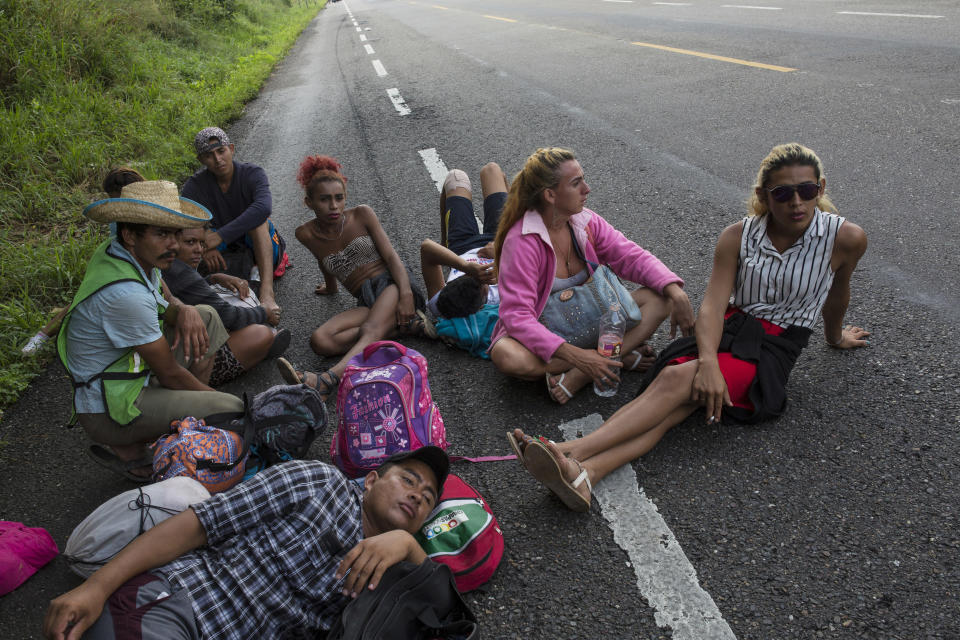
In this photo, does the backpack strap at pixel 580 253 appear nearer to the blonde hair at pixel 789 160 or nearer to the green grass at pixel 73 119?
the blonde hair at pixel 789 160

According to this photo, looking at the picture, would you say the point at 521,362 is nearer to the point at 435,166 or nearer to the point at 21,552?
the point at 21,552

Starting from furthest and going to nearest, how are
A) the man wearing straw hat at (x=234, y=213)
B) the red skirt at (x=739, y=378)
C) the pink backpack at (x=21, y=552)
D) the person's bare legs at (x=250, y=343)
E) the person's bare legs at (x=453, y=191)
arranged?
the man wearing straw hat at (x=234, y=213) → the person's bare legs at (x=453, y=191) → the person's bare legs at (x=250, y=343) → the red skirt at (x=739, y=378) → the pink backpack at (x=21, y=552)

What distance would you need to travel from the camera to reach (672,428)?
345cm

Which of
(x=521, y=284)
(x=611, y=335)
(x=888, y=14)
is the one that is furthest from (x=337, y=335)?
(x=888, y=14)

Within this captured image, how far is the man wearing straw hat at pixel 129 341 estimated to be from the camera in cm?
344

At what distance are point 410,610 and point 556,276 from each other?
2138mm

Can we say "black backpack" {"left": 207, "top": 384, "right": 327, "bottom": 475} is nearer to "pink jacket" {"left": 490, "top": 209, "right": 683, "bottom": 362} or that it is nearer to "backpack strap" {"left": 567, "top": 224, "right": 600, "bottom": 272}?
"pink jacket" {"left": 490, "top": 209, "right": 683, "bottom": 362}

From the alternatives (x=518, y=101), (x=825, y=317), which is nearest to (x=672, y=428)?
(x=825, y=317)

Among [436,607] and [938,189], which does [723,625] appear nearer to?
[436,607]

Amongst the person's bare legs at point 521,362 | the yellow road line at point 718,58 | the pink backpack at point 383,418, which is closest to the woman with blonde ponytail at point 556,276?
the person's bare legs at point 521,362

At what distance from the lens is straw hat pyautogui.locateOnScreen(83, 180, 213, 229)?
3.42 meters

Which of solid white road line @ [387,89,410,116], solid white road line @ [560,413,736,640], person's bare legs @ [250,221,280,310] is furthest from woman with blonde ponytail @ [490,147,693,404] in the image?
solid white road line @ [387,89,410,116]

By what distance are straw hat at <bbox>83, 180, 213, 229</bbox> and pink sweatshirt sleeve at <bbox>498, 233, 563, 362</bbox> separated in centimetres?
161

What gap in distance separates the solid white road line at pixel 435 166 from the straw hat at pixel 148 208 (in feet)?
12.5
